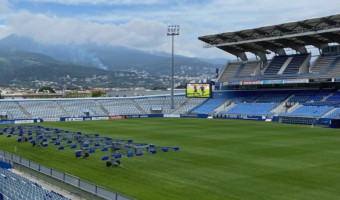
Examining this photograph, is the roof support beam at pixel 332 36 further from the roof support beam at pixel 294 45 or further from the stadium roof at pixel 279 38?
the roof support beam at pixel 294 45

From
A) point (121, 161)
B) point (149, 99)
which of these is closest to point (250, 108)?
point (149, 99)

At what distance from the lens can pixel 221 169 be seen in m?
31.8

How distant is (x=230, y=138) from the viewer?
2046 inches

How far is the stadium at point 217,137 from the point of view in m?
26.2

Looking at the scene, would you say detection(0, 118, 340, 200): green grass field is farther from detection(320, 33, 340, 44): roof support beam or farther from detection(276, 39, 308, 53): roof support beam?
detection(276, 39, 308, 53): roof support beam

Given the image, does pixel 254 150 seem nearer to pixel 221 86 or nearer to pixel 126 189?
pixel 126 189

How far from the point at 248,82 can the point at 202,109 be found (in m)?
14.3

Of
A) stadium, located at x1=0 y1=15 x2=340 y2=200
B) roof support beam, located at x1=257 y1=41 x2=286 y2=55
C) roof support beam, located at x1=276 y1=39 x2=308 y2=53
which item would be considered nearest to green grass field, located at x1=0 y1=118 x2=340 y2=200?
stadium, located at x1=0 y1=15 x2=340 y2=200

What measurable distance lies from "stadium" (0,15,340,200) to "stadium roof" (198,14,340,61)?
0.23 m

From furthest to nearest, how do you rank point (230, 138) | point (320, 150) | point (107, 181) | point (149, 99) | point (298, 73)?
point (149, 99) → point (298, 73) → point (230, 138) → point (320, 150) → point (107, 181)

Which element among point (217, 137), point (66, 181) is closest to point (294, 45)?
point (217, 137)

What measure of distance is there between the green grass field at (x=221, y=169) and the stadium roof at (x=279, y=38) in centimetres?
3162

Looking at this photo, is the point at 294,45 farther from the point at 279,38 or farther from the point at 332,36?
the point at 332,36

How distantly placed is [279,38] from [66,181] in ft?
210
